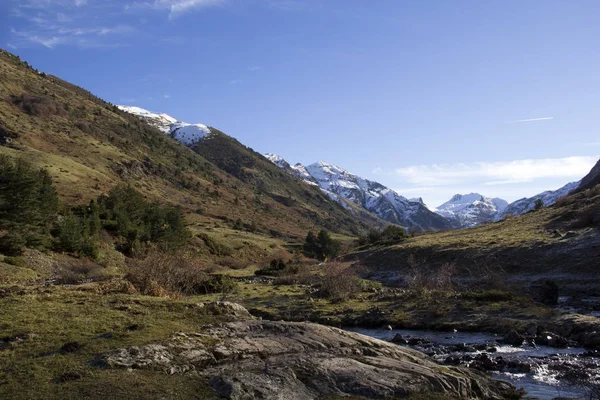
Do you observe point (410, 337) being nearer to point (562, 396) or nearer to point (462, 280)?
point (562, 396)

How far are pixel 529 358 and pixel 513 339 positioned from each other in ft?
10.4

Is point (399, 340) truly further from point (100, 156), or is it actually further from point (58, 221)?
point (100, 156)

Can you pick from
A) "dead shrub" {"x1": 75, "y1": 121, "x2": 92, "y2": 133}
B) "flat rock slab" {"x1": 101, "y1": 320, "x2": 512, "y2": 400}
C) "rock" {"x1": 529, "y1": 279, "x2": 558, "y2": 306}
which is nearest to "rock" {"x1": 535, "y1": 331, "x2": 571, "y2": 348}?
"flat rock slab" {"x1": 101, "y1": 320, "x2": 512, "y2": 400}

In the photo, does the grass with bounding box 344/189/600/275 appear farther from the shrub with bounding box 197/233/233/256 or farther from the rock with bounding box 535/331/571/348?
the shrub with bounding box 197/233/233/256

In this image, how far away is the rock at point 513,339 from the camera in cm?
2258

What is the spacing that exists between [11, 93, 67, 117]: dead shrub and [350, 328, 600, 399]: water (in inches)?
5167

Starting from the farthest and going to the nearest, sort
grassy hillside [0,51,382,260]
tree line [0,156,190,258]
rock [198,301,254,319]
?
grassy hillside [0,51,382,260] < tree line [0,156,190,258] < rock [198,301,254,319]

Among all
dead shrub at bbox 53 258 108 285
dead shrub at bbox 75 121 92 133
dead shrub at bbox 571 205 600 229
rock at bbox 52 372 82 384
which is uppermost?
dead shrub at bbox 75 121 92 133

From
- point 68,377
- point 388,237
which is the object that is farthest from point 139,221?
point 68,377

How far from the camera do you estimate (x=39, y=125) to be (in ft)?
399

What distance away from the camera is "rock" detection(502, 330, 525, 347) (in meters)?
22.6

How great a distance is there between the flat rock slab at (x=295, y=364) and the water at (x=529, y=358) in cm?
203

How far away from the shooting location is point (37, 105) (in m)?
131

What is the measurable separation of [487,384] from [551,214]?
61.5m
